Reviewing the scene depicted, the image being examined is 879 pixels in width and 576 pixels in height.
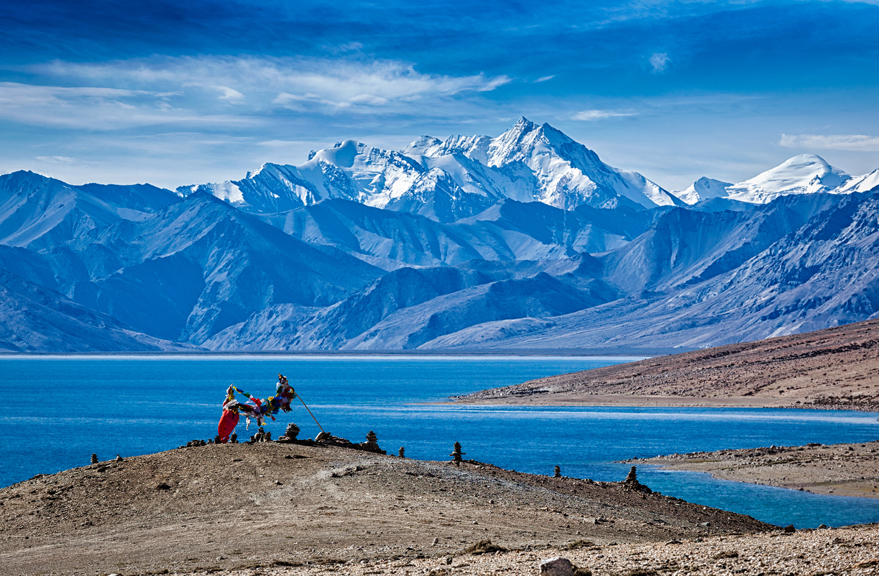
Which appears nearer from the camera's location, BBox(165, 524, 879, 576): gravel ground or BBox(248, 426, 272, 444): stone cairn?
BBox(165, 524, 879, 576): gravel ground

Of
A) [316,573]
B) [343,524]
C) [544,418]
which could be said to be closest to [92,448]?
[544,418]

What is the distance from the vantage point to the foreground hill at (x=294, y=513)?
2775cm

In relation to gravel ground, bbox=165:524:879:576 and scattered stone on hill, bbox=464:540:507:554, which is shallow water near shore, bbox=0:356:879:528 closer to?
gravel ground, bbox=165:524:879:576

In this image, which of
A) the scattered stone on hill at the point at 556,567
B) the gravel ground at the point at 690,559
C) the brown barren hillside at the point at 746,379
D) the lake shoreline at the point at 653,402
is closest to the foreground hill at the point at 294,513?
the gravel ground at the point at 690,559

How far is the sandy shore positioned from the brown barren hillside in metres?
59.7

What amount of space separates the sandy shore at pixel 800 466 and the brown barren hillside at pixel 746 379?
196 ft

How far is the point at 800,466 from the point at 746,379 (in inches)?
3608

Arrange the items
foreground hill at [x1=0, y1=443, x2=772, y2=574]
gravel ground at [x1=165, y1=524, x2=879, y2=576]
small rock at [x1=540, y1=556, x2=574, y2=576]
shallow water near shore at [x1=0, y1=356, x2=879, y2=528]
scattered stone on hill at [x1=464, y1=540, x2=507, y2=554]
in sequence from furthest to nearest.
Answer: shallow water near shore at [x1=0, y1=356, x2=879, y2=528], foreground hill at [x1=0, y1=443, x2=772, y2=574], scattered stone on hill at [x1=464, y1=540, x2=507, y2=554], gravel ground at [x1=165, y1=524, x2=879, y2=576], small rock at [x1=540, y1=556, x2=574, y2=576]

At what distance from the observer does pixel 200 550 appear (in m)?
28.0

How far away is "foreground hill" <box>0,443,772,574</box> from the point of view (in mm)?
27750

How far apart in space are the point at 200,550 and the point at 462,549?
6.93 meters

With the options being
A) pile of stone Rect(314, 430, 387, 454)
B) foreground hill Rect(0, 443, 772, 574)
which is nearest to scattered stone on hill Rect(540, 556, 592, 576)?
foreground hill Rect(0, 443, 772, 574)

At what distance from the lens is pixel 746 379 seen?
152 meters

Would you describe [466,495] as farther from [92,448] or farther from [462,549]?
[92,448]
